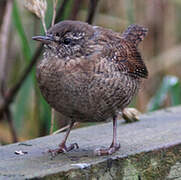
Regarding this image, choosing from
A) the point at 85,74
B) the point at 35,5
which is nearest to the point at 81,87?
the point at 85,74

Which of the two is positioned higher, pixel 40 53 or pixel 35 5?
pixel 35 5

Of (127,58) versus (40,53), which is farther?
(40,53)

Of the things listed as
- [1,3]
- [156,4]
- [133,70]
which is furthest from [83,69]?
[156,4]

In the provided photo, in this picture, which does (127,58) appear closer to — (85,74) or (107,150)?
(85,74)

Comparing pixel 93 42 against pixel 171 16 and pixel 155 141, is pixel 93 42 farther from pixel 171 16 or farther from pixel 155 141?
pixel 171 16

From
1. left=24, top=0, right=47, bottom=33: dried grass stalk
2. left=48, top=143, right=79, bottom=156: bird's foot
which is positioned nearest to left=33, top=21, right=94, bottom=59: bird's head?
left=24, top=0, right=47, bottom=33: dried grass stalk

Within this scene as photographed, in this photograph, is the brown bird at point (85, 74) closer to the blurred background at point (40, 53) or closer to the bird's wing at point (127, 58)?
the bird's wing at point (127, 58)
